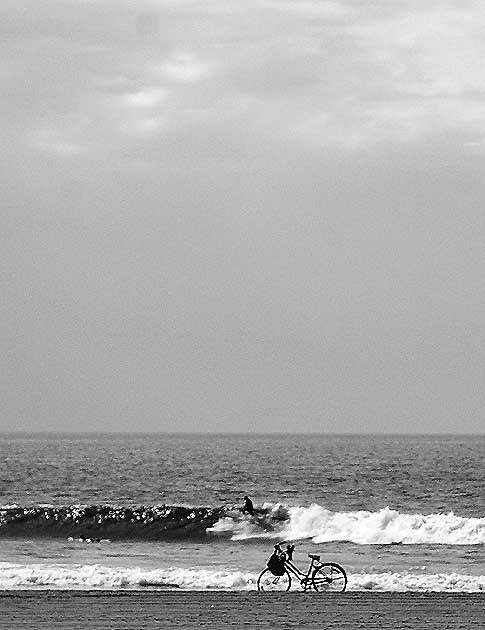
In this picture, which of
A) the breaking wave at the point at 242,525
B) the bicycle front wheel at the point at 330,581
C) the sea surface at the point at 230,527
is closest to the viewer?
the bicycle front wheel at the point at 330,581

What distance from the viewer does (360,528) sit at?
119 feet

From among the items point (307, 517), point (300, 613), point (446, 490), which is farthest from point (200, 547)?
point (446, 490)

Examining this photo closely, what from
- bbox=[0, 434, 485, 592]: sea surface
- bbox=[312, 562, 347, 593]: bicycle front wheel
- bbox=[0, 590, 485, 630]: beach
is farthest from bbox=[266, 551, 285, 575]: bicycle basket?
bbox=[0, 590, 485, 630]: beach

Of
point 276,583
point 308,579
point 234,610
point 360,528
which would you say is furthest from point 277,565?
point 360,528

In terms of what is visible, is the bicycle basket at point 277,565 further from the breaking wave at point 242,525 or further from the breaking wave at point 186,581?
the breaking wave at point 242,525

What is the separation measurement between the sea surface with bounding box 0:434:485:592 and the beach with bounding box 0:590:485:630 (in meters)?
2.74

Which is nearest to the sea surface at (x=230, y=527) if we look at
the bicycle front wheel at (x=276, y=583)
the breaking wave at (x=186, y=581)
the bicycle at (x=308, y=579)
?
the breaking wave at (x=186, y=581)

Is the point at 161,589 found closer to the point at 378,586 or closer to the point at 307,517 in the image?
the point at 378,586

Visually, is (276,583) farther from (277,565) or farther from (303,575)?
(303,575)

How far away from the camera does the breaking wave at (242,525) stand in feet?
115

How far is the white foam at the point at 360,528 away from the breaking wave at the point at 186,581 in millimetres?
10788

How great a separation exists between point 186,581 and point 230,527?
614 inches

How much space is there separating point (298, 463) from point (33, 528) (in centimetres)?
4827

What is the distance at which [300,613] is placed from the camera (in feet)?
57.6
